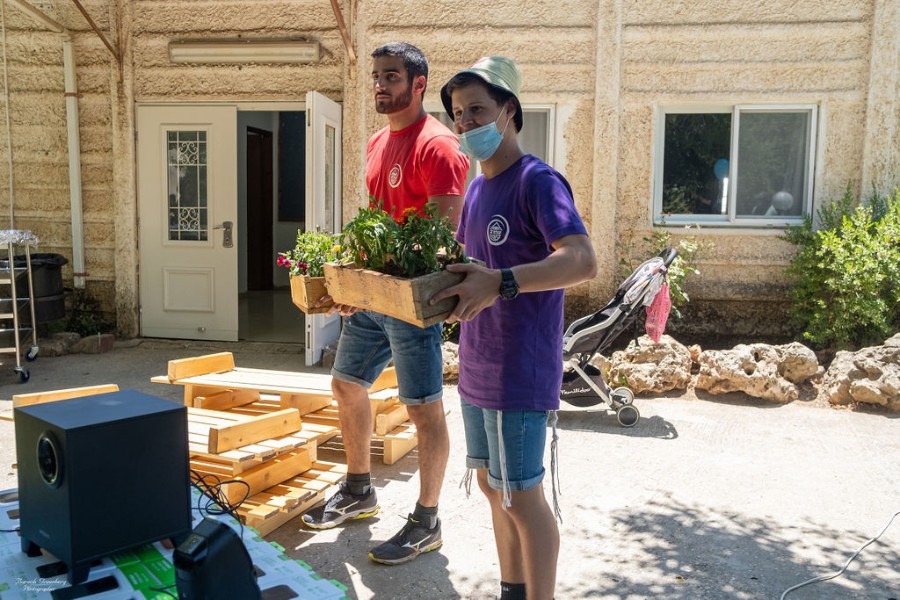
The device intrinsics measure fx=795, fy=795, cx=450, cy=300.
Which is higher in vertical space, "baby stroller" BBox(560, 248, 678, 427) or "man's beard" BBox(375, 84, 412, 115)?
"man's beard" BBox(375, 84, 412, 115)

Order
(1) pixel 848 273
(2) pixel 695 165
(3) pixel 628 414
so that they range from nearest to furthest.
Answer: (3) pixel 628 414 → (1) pixel 848 273 → (2) pixel 695 165

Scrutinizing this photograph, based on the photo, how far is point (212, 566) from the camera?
2.05 meters

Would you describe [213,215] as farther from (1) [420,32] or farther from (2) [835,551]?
(2) [835,551]

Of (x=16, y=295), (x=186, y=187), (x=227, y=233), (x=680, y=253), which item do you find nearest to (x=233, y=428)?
(x=16, y=295)

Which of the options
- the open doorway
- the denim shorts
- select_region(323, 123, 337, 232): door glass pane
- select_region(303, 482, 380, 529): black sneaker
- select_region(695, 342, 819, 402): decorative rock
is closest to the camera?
the denim shorts

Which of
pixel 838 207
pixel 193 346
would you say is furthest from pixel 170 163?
pixel 838 207

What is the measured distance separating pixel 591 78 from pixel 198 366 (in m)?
5.71

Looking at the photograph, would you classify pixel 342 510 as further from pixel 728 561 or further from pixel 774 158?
pixel 774 158

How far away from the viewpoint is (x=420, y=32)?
919 centimetres

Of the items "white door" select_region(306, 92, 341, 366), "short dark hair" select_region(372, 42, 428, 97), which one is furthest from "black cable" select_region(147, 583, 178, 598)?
"white door" select_region(306, 92, 341, 366)

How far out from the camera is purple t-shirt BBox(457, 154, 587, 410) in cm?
263

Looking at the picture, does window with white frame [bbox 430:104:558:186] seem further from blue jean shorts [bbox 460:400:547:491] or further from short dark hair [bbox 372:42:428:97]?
blue jean shorts [bbox 460:400:547:491]

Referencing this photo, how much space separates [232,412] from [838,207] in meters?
6.75

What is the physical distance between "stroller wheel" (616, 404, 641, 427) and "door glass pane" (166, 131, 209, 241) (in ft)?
19.1
